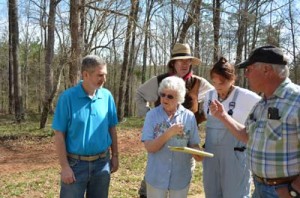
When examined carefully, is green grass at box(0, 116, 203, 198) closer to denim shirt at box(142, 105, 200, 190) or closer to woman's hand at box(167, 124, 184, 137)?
denim shirt at box(142, 105, 200, 190)

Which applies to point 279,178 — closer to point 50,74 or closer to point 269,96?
point 269,96

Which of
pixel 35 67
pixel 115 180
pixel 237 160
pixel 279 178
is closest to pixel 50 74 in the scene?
pixel 115 180

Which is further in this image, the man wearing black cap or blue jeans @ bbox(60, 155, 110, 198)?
blue jeans @ bbox(60, 155, 110, 198)

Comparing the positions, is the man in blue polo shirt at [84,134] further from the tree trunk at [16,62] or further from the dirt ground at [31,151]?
the tree trunk at [16,62]

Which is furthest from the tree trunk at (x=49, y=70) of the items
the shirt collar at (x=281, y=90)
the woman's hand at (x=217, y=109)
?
the shirt collar at (x=281, y=90)

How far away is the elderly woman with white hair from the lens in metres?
3.03

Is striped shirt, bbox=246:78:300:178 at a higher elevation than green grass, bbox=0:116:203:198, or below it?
higher

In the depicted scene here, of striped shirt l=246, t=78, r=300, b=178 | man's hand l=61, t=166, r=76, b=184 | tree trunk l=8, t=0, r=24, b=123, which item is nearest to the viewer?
striped shirt l=246, t=78, r=300, b=178

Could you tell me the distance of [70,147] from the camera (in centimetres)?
300

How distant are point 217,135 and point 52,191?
11.5ft

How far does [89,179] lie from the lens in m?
3.09

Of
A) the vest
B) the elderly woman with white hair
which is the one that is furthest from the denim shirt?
the vest

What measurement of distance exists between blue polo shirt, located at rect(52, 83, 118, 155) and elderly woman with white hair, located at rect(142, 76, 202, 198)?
409 millimetres

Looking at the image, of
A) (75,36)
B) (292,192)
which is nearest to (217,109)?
(292,192)
